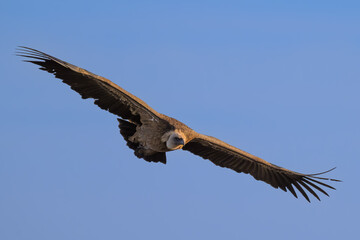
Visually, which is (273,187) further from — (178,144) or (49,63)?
(49,63)

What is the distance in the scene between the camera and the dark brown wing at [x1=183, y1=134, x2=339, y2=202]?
13641mm

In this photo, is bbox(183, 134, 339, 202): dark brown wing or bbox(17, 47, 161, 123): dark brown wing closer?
bbox(17, 47, 161, 123): dark brown wing

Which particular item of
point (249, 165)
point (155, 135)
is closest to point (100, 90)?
point (155, 135)

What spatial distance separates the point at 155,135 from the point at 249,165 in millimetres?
2543

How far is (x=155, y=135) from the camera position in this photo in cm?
1251

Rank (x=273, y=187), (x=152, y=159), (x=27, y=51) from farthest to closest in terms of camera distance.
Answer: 1. (x=273, y=187)
2. (x=152, y=159)
3. (x=27, y=51)

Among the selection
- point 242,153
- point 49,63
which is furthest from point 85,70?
point 242,153

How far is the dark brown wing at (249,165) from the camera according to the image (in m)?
13.6

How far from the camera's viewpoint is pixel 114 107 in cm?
1218

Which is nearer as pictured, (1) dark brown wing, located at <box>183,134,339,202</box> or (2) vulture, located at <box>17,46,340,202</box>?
(2) vulture, located at <box>17,46,340,202</box>

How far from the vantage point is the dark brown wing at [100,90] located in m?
11.2

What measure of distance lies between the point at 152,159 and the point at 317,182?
3.42m

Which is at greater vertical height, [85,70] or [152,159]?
[85,70]

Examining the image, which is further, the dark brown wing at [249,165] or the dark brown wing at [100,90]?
Answer: the dark brown wing at [249,165]
